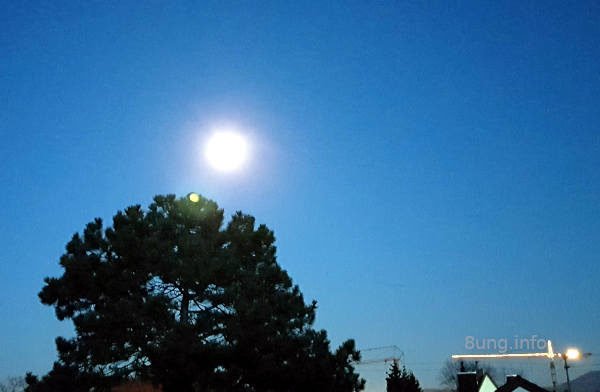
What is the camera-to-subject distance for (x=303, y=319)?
2494 cm

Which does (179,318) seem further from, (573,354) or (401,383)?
(573,354)

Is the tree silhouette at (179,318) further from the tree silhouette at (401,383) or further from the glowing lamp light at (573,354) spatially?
the glowing lamp light at (573,354)

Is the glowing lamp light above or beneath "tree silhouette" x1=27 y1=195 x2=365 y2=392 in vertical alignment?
above

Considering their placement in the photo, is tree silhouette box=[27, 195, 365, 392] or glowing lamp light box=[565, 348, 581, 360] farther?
glowing lamp light box=[565, 348, 581, 360]

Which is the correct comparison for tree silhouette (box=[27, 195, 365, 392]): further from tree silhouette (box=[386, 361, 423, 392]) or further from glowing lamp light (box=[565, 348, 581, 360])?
glowing lamp light (box=[565, 348, 581, 360])

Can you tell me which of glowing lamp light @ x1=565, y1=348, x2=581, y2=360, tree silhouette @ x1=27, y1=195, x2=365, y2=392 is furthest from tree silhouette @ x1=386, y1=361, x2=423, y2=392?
glowing lamp light @ x1=565, y1=348, x2=581, y2=360

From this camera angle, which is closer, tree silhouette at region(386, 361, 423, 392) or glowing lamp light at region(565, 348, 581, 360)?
tree silhouette at region(386, 361, 423, 392)

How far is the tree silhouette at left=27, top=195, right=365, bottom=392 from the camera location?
21.7 m

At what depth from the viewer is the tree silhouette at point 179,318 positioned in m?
21.7

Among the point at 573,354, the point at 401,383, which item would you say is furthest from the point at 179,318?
the point at 573,354

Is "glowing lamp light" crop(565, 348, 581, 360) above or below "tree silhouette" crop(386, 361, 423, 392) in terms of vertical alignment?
above

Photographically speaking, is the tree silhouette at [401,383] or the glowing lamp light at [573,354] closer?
the tree silhouette at [401,383]

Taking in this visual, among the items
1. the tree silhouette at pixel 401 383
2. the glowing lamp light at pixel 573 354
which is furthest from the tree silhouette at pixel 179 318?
the glowing lamp light at pixel 573 354

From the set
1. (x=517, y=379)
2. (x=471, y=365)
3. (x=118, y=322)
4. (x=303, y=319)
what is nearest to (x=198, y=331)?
(x=118, y=322)
